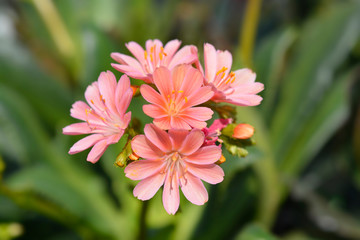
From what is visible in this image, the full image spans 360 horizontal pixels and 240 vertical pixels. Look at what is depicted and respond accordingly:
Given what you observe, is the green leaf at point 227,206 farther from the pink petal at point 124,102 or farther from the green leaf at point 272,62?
the pink petal at point 124,102

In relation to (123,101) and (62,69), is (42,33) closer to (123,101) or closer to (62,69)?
(62,69)

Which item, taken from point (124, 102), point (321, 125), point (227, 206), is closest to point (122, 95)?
point (124, 102)

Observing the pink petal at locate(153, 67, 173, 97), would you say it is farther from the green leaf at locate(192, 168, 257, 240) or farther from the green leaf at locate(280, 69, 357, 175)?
the green leaf at locate(280, 69, 357, 175)

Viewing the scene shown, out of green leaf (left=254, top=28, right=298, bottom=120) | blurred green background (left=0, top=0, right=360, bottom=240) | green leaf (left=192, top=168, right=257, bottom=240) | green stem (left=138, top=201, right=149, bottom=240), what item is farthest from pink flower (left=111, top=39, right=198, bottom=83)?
green leaf (left=254, top=28, right=298, bottom=120)

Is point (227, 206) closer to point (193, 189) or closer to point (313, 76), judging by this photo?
point (313, 76)

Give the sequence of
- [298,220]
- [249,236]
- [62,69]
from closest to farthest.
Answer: [249,236] < [298,220] < [62,69]

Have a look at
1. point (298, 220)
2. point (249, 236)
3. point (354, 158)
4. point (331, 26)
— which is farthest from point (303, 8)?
point (249, 236)

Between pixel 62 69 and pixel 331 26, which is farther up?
pixel 62 69
